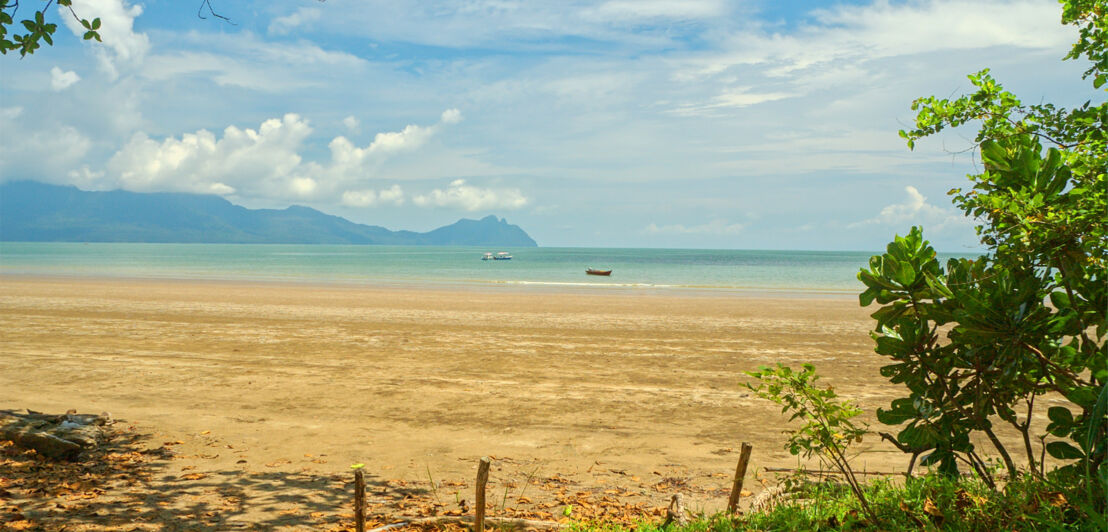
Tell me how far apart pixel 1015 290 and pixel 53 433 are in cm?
915

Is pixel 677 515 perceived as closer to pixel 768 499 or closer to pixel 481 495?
pixel 768 499

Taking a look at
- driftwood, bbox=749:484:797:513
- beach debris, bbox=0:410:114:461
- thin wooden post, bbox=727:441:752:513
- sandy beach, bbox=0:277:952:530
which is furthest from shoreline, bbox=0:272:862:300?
thin wooden post, bbox=727:441:752:513

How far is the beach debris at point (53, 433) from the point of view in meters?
7.52

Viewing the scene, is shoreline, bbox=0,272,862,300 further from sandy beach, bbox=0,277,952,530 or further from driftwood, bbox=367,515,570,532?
driftwood, bbox=367,515,570,532

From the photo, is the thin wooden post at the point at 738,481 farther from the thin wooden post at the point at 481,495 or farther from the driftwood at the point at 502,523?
the thin wooden post at the point at 481,495

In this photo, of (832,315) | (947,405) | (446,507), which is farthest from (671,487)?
(832,315)

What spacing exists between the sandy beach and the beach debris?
25.8 inches

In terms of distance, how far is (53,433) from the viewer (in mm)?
7734

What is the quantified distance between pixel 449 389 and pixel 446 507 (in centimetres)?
555

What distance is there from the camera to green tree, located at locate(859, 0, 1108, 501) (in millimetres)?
4094

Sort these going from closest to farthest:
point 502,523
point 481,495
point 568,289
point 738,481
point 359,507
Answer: point 359,507 < point 481,495 < point 738,481 < point 502,523 < point 568,289

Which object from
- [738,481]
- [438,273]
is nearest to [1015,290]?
[738,481]

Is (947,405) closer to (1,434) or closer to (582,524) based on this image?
(582,524)

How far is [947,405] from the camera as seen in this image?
477 cm
